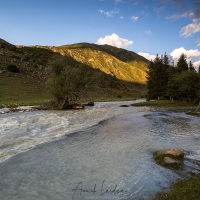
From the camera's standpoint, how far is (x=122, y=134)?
27391 millimetres

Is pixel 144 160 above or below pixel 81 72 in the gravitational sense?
below

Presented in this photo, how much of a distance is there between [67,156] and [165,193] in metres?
8.48

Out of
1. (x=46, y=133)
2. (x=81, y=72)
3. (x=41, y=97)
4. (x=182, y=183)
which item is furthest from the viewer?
(x=41, y=97)

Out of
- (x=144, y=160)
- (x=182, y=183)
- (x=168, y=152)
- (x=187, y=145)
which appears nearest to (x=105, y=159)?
(x=144, y=160)

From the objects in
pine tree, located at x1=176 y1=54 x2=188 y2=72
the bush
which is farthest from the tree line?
the bush

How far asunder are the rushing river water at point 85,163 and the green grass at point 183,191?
486 millimetres

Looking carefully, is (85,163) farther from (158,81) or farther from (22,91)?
(158,81)

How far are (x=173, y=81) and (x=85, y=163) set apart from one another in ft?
235

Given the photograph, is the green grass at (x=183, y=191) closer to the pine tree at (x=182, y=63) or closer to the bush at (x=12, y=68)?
the bush at (x=12, y=68)

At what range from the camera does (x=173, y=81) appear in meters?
83.3

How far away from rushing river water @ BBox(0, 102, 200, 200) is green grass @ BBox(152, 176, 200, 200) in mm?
486

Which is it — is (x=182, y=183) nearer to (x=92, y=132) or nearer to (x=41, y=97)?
(x=92, y=132)

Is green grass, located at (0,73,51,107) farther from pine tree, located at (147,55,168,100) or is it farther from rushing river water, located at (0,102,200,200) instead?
pine tree, located at (147,55,168,100)

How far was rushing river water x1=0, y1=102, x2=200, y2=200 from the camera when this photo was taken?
40.6 ft
